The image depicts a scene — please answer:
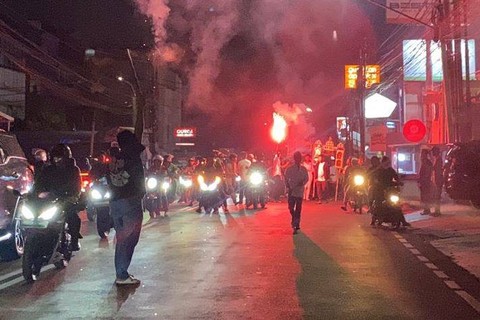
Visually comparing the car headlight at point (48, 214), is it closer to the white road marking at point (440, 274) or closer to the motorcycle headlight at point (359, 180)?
the white road marking at point (440, 274)

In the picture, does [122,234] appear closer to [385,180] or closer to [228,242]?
[228,242]

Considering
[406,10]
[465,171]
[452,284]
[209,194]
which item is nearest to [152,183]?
[209,194]

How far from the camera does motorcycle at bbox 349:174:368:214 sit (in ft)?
66.0

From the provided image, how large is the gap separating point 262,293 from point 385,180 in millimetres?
8454

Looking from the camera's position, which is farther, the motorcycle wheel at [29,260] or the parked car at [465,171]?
the parked car at [465,171]

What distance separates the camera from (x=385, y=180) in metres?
15.8

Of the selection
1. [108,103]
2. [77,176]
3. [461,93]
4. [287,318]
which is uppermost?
[108,103]

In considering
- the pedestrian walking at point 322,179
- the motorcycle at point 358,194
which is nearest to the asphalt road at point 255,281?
the motorcycle at point 358,194

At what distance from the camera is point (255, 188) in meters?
21.3

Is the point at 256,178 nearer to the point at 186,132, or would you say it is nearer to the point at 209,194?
the point at 209,194

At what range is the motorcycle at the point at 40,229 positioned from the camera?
A: 873 centimetres

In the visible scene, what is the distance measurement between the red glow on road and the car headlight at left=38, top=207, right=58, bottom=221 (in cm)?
2655

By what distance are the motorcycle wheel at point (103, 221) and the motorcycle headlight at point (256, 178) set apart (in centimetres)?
821

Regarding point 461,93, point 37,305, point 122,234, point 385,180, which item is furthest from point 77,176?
point 461,93
